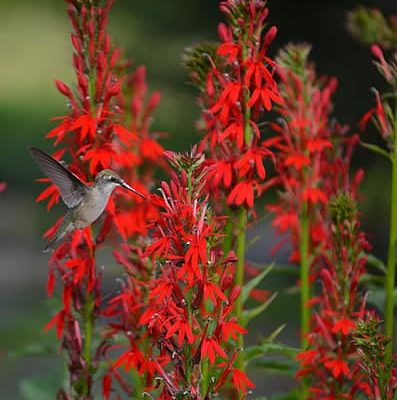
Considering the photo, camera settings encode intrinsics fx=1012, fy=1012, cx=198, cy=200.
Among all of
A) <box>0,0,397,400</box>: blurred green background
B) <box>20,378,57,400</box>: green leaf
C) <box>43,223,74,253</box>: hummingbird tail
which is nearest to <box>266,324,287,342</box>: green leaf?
<box>43,223,74,253</box>: hummingbird tail

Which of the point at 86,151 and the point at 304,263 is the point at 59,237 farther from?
the point at 304,263

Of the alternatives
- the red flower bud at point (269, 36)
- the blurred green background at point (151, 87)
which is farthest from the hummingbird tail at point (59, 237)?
the blurred green background at point (151, 87)

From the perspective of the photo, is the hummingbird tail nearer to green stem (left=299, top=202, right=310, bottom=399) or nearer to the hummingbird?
the hummingbird

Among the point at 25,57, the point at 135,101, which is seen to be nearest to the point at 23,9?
the point at 25,57

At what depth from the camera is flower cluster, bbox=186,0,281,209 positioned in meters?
2.00

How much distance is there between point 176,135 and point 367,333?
4.98 m

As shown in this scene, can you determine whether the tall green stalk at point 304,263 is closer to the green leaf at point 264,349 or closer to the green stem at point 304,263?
the green stem at point 304,263

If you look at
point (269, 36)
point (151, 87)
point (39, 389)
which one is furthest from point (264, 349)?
point (151, 87)

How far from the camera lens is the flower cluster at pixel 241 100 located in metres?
2.00

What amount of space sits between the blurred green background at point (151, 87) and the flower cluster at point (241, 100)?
289cm

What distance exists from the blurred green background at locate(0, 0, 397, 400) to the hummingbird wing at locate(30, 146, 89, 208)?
300 centimetres

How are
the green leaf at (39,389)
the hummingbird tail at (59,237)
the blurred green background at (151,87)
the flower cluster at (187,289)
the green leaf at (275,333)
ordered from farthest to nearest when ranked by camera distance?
the blurred green background at (151,87) → the green leaf at (39,389) → the hummingbird tail at (59,237) → the green leaf at (275,333) → the flower cluster at (187,289)

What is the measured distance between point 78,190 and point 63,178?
0.06 meters

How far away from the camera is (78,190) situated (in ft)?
6.81
